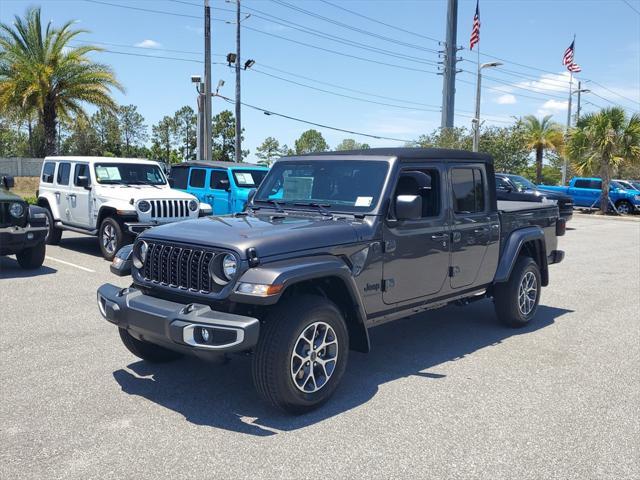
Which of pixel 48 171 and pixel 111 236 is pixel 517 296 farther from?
pixel 48 171

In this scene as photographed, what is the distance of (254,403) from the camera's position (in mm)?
4484

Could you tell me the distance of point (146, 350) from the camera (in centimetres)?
514

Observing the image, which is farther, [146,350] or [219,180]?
[219,180]

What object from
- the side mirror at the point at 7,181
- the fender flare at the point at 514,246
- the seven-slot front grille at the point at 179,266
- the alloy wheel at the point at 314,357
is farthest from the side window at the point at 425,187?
the side mirror at the point at 7,181

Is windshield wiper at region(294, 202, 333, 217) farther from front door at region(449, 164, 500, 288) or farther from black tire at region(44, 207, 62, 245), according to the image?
black tire at region(44, 207, 62, 245)

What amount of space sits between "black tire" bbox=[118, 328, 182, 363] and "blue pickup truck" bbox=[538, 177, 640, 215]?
90.2 feet

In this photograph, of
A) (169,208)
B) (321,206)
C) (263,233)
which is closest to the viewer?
(263,233)

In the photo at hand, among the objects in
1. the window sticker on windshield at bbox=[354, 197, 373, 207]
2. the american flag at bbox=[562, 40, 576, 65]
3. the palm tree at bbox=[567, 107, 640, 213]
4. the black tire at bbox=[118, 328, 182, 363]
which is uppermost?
Answer: the american flag at bbox=[562, 40, 576, 65]

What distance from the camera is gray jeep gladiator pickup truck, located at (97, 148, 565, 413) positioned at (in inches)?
158

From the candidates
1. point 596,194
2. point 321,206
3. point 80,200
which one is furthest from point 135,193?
point 596,194

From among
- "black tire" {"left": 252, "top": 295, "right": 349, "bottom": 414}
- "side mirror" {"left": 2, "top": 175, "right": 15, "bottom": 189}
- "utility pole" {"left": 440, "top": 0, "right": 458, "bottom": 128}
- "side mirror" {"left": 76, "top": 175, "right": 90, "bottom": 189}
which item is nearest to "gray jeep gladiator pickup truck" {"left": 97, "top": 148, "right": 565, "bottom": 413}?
"black tire" {"left": 252, "top": 295, "right": 349, "bottom": 414}

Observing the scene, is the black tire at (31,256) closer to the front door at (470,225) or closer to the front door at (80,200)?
the front door at (80,200)

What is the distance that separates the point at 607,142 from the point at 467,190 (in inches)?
1004

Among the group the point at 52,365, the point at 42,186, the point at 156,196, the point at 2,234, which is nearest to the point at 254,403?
the point at 52,365
